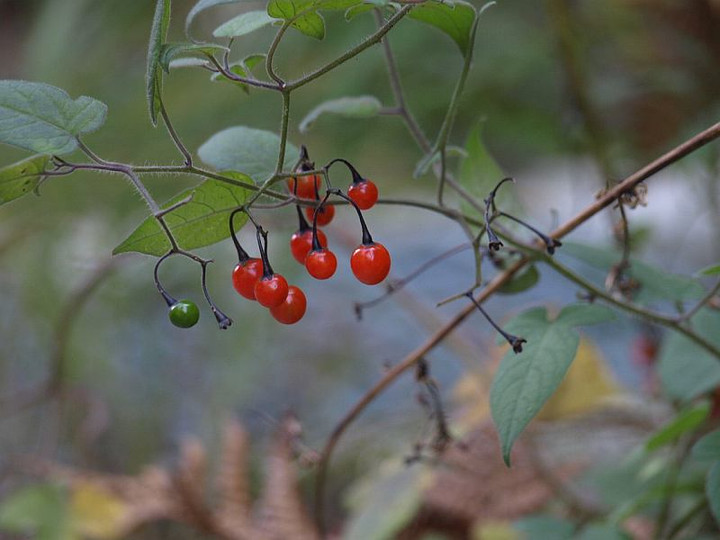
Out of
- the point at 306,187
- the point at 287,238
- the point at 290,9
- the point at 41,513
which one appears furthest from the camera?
the point at 287,238

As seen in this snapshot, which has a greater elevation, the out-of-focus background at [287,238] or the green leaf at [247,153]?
the green leaf at [247,153]

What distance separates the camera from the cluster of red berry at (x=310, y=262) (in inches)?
13.4

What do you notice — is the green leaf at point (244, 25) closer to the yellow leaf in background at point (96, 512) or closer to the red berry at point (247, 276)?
the red berry at point (247, 276)

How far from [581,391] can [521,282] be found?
0.40 m

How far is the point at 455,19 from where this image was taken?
0.38 m

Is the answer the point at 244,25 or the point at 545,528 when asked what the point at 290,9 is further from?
the point at 545,528

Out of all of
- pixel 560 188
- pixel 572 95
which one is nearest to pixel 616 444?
pixel 572 95

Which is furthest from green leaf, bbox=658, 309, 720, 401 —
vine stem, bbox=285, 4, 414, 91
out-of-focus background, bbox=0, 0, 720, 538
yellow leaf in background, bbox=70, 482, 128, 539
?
yellow leaf in background, bbox=70, 482, 128, 539

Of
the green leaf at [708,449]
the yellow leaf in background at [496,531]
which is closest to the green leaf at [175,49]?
the green leaf at [708,449]

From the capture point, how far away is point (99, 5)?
5.28 ft

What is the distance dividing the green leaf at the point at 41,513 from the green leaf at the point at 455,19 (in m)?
0.71

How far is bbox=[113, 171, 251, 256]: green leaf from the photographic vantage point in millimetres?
319

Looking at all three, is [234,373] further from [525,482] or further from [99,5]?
[99,5]

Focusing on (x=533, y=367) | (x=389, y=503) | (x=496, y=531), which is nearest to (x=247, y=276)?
(x=533, y=367)
